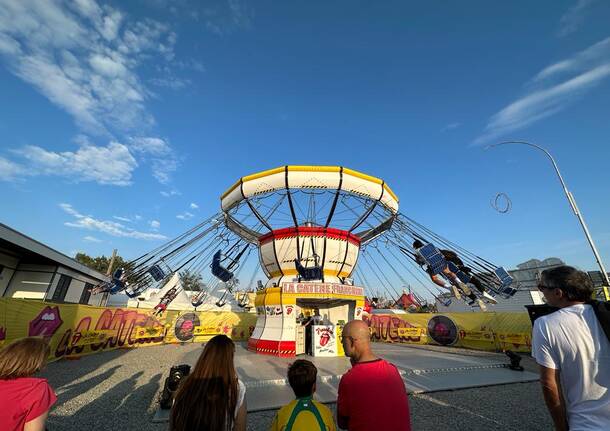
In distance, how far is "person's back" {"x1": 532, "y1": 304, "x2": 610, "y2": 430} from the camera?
6.25 feet

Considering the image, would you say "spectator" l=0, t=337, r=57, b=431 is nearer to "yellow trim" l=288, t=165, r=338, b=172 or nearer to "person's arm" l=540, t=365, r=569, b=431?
"person's arm" l=540, t=365, r=569, b=431

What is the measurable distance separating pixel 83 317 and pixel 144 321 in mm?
4778

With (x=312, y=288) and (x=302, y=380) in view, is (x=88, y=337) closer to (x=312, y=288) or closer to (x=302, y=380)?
(x=312, y=288)

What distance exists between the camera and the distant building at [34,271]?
12.8 metres

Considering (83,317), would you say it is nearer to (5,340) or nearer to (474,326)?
(5,340)

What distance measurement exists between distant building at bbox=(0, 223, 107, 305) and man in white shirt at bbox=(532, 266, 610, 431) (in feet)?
54.4

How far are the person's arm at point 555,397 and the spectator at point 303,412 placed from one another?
1688 millimetres

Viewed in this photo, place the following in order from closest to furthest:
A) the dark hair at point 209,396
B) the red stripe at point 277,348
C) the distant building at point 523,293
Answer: the dark hair at point 209,396
the red stripe at point 277,348
the distant building at point 523,293

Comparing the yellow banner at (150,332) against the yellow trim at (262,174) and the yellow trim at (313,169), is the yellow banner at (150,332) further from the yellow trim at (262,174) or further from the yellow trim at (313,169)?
the yellow trim at (313,169)

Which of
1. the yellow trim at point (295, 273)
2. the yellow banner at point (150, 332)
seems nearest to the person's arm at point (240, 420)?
the yellow trim at point (295, 273)

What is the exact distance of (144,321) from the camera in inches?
611

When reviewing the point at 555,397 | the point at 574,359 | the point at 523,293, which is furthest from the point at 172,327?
the point at 523,293

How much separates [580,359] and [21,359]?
170 inches

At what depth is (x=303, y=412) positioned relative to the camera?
6.95 ft
